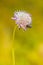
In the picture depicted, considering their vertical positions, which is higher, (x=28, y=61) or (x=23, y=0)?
(x=23, y=0)

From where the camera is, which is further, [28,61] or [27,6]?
[27,6]

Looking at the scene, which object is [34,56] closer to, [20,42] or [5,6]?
[20,42]

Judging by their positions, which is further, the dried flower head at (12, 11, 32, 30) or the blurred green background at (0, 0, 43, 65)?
the blurred green background at (0, 0, 43, 65)

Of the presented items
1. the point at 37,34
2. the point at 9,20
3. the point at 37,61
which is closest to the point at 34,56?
the point at 37,61

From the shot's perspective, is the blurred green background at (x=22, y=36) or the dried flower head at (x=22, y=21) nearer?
the dried flower head at (x=22, y=21)

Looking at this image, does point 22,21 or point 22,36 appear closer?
point 22,21

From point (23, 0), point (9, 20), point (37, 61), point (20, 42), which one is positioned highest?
point (23, 0)
